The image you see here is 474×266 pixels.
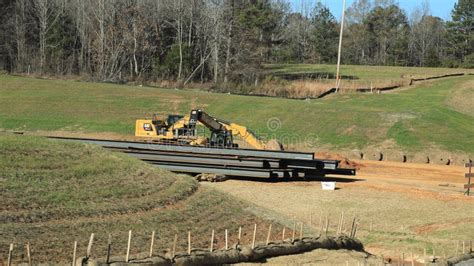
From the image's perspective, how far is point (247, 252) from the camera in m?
A: 14.2

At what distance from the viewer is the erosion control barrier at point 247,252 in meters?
12.4

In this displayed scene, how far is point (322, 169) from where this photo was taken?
99.0 feet

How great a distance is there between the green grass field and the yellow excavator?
10.8 meters

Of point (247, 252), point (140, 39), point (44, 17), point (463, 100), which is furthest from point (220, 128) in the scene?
point (44, 17)

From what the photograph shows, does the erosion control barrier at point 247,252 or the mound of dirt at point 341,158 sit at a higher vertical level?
the erosion control barrier at point 247,252

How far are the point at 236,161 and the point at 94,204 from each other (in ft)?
48.2

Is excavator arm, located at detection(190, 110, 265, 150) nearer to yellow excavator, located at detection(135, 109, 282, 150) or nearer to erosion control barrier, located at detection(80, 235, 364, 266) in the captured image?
yellow excavator, located at detection(135, 109, 282, 150)

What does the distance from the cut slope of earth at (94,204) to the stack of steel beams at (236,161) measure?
368 inches

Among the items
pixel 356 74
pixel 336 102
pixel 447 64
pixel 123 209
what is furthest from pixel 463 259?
pixel 447 64

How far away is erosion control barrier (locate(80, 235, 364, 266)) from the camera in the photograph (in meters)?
12.4

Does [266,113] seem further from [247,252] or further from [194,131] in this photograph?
[247,252]

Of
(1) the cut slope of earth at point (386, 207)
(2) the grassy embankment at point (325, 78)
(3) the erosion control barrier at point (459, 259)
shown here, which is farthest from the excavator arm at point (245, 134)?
(2) the grassy embankment at point (325, 78)

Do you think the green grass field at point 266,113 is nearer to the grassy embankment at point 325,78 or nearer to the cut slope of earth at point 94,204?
the grassy embankment at point 325,78

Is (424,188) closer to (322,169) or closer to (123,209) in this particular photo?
(322,169)
